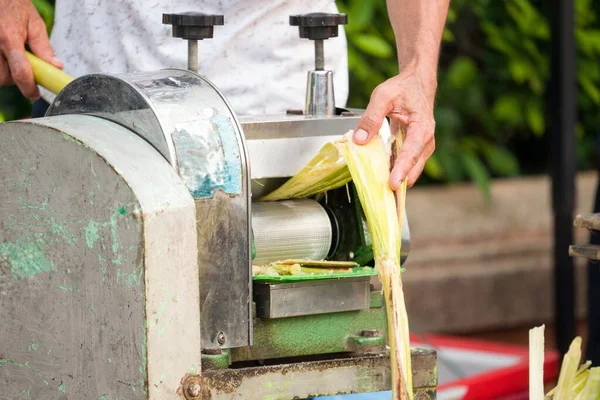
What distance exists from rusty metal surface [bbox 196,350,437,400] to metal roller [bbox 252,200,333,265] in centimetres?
18

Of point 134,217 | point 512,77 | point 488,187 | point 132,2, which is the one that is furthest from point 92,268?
point 512,77

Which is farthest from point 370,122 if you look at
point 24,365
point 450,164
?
point 450,164

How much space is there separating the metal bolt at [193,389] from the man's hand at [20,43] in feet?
2.34

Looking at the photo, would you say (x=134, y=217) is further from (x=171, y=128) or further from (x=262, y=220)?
(x=262, y=220)

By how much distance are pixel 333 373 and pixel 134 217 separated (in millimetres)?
355

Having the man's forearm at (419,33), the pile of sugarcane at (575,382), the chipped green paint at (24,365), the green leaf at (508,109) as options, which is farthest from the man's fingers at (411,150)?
the green leaf at (508,109)

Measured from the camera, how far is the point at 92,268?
1.43 meters

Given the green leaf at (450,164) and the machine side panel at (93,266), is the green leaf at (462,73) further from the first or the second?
the machine side panel at (93,266)

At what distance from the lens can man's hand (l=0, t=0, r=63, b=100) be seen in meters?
1.87

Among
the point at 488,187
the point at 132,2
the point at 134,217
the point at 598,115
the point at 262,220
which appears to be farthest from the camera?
the point at 598,115

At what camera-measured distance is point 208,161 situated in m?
1.46

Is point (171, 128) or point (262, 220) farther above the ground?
point (171, 128)

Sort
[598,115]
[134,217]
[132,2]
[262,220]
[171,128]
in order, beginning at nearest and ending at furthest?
[134,217] → [171,128] → [262,220] → [132,2] → [598,115]

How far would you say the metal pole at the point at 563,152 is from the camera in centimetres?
345
